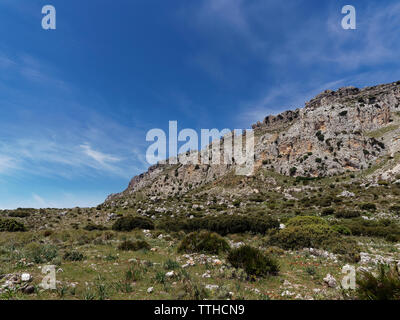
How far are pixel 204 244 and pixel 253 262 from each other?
4181 mm

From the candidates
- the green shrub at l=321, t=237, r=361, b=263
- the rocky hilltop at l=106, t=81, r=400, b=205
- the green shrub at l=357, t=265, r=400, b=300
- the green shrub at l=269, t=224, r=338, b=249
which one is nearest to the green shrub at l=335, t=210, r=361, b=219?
A: the green shrub at l=269, t=224, r=338, b=249

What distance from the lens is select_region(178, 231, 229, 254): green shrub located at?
11.2 m

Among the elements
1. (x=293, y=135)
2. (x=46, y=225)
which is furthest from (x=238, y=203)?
(x=293, y=135)

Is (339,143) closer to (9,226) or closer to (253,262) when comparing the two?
(253,262)

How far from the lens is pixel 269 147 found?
66312 millimetres

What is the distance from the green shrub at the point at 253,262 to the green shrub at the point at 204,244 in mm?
2583

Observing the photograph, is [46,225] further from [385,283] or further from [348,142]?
[348,142]

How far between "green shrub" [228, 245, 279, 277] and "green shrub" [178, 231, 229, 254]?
2.58 metres

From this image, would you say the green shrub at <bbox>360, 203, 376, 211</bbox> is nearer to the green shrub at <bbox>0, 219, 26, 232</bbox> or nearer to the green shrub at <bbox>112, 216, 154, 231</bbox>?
the green shrub at <bbox>112, 216, 154, 231</bbox>

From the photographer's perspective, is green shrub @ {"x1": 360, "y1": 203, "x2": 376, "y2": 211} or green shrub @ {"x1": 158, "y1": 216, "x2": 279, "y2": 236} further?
green shrub @ {"x1": 360, "y1": 203, "x2": 376, "y2": 211}

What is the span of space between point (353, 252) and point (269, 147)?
195 ft

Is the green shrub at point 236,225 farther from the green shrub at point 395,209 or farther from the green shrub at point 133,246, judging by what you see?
the green shrub at point 395,209
